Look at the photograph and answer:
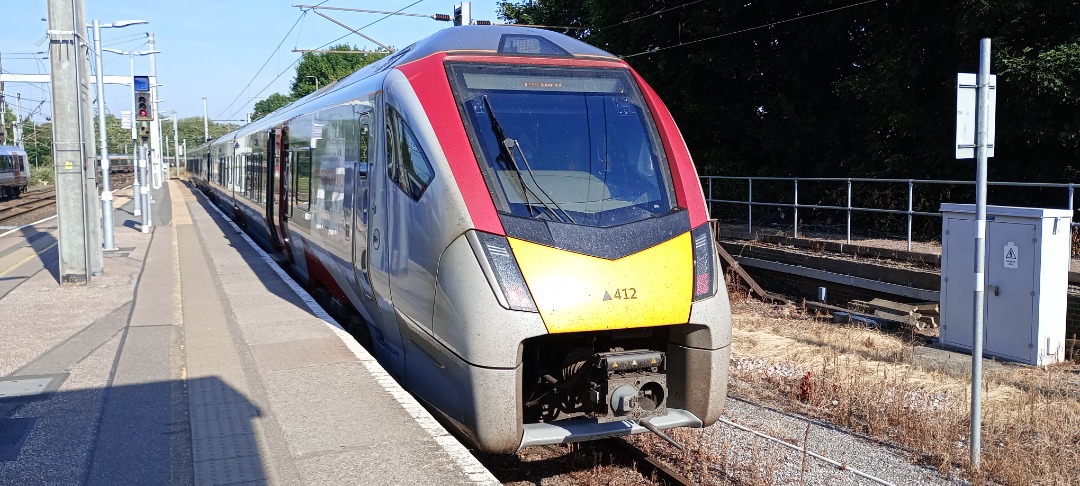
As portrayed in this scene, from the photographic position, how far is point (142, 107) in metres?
23.9

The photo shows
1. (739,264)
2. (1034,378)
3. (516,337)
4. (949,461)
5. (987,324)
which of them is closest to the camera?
(516,337)

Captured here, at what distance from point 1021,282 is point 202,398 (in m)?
8.26

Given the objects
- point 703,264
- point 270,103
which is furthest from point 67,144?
point 270,103

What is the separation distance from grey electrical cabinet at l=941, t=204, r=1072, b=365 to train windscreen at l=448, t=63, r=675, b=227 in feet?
16.0

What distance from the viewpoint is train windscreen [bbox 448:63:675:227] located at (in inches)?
231

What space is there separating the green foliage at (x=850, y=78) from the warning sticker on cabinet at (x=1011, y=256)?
5.61m

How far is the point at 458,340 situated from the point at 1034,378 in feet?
21.0

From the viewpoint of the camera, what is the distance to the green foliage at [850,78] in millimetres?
14719

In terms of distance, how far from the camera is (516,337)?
526cm

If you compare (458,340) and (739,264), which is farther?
(739,264)

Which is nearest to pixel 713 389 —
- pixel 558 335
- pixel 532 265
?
pixel 558 335

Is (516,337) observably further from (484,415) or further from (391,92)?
(391,92)

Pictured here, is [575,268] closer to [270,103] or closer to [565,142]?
[565,142]

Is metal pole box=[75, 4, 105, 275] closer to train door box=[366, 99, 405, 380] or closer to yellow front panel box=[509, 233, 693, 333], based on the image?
train door box=[366, 99, 405, 380]
